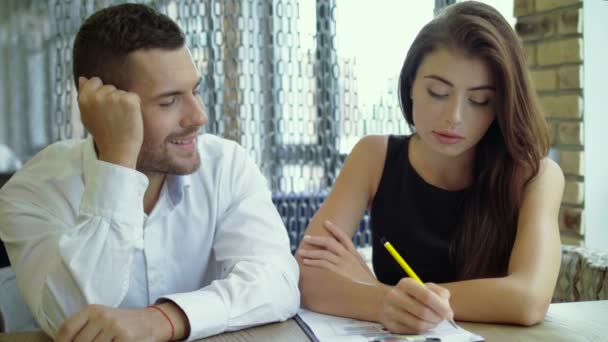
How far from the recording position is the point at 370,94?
2.74 m

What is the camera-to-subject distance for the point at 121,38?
1226 millimetres

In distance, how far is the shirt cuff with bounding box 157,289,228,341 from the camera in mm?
947

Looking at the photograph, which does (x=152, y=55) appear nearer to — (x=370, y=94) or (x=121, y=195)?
(x=121, y=195)

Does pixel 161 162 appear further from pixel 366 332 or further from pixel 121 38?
pixel 366 332

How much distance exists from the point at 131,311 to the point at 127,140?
341 millimetres

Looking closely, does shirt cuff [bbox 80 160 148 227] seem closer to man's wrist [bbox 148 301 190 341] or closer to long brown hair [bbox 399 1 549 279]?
man's wrist [bbox 148 301 190 341]

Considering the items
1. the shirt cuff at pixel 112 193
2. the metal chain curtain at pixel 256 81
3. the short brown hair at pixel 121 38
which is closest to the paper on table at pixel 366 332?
the shirt cuff at pixel 112 193

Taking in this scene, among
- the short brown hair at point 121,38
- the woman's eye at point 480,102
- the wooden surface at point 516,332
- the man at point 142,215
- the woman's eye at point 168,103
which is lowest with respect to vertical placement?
the wooden surface at point 516,332

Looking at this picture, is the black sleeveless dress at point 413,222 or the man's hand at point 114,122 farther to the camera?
the black sleeveless dress at point 413,222

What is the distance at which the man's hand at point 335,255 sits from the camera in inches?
47.5

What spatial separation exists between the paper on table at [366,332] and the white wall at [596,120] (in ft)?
4.61

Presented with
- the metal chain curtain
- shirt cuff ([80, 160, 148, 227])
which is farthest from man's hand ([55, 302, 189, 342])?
the metal chain curtain

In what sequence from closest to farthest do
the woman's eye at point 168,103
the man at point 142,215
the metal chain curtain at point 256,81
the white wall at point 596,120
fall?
the man at point 142,215, the woman's eye at point 168,103, the white wall at point 596,120, the metal chain curtain at point 256,81

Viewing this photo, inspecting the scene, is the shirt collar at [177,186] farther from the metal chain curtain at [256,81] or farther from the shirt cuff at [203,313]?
the metal chain curtain at [256,81]
